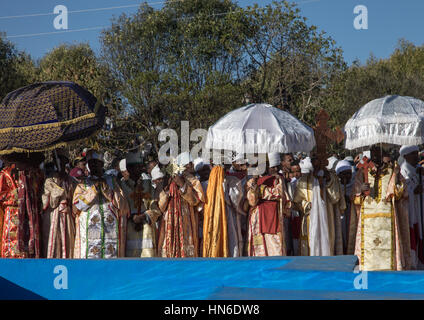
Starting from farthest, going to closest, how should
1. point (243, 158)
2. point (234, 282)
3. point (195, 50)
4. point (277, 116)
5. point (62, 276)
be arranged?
point (195, 50), point (243, 158), point (277, 116), point (62, 276), point (234, 282)

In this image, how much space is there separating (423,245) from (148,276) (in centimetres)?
478

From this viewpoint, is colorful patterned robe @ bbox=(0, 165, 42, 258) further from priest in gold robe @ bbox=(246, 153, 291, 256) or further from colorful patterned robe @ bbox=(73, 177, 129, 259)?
priest in gold robe @ bbox=(246, 153, 291, 256)

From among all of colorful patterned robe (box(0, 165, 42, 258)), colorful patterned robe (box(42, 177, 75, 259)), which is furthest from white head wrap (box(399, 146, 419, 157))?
colorful patterned robe (box(0, 165, 42, 258))

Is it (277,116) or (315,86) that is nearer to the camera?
(277,116)

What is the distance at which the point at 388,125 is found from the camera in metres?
8.69

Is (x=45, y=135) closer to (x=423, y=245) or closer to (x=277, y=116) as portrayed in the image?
(x=277, y=116)

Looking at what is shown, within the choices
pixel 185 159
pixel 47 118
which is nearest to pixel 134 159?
pixel 185 159

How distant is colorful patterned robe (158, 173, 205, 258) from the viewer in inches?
363

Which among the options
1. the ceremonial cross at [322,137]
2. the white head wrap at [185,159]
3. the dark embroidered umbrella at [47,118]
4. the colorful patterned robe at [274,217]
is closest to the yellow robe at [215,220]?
the colorful patterned robe at [274,217]

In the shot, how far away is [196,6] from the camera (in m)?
25.4

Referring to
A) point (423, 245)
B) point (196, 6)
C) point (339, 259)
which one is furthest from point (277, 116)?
point (196, 6)

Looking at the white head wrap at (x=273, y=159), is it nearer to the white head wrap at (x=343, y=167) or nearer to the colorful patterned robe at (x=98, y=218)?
the white head wrap at (x=343, y=167)

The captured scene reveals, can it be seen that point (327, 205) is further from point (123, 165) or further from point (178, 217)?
point (123, 165)

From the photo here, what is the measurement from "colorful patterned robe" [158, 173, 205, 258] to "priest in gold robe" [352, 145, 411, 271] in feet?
7.45
